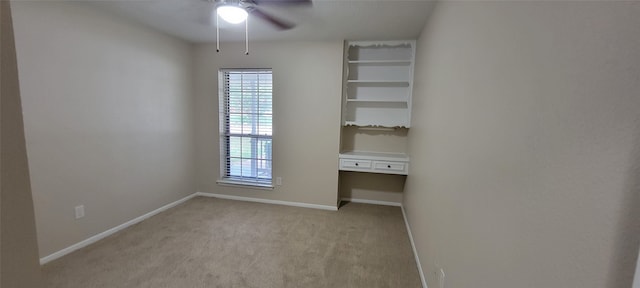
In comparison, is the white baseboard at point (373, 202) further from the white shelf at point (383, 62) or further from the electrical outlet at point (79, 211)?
the electrical outlet at point (79, 211)

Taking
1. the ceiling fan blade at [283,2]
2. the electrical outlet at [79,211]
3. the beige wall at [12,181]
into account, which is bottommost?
the electrical outlet at [79,211]

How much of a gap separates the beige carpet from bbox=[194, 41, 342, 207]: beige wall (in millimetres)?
504

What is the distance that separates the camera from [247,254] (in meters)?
2.33

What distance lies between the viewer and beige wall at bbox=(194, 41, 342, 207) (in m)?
3.40

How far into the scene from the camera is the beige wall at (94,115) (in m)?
2.04

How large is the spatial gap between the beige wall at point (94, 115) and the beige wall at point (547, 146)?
314cm

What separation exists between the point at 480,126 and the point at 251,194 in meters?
3.36

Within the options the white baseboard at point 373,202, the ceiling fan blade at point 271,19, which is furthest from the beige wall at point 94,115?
the white baseboard at point 373,202

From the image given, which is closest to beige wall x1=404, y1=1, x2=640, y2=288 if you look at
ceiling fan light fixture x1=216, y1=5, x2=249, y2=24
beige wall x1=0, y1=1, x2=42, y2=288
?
beige wall x1=0, y1=1, x2=42, y2=288

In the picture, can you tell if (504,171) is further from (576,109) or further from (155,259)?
(155,259)

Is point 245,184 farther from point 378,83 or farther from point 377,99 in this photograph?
point 378,83

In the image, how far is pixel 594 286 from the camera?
1.58 feet

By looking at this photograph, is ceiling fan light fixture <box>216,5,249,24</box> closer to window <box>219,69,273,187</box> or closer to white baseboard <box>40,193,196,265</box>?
window <box>219,69,273,187</box>

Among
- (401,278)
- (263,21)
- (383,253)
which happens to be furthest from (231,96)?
(401,278)
